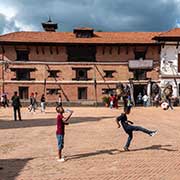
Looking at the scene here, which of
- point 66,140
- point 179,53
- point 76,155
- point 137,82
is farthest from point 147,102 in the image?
point 76,155

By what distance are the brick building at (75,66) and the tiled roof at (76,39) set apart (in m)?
0.11

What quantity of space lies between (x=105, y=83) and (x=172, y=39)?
8.88 m

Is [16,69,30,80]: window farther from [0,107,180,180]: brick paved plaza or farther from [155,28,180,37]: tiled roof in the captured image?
[0,107,180,180]: brick paved plaza

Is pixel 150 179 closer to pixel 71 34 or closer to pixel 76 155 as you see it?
pixel 76 155

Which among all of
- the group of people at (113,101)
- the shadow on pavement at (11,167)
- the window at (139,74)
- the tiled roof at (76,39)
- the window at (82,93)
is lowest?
the shadow on pavement at (11,167)

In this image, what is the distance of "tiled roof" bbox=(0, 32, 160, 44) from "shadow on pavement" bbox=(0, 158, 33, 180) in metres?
30.4

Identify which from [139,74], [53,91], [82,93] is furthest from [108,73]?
[53,91]

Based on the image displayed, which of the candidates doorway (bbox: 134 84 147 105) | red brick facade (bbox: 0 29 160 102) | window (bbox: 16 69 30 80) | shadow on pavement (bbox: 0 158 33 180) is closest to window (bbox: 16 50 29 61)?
red brick facade (bbox: 0 29 160 102)

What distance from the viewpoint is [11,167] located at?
9125 mm

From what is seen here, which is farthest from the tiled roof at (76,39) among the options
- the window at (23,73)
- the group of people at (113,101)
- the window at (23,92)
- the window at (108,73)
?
the group of people at (113,101)

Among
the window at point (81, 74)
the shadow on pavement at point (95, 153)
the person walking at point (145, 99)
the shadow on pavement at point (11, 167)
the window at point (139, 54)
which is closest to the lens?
the shadow on pavement at point (11, 167)

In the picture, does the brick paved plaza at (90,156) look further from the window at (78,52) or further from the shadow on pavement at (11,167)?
the window at (78,52)

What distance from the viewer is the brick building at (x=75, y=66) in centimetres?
3966

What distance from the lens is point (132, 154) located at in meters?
10.6
